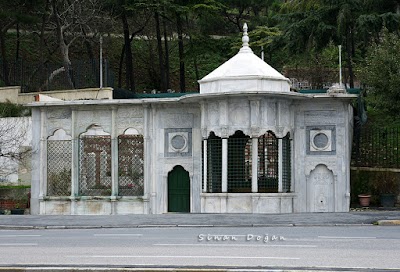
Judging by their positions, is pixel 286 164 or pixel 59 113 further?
pixel 59 113

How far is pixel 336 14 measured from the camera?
40.1 metres

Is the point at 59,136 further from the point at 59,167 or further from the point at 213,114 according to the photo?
the point at 213,114

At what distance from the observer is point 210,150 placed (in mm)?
28391

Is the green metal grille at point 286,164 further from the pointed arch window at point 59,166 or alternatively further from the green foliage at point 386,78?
the pointed arch window at point 59,166

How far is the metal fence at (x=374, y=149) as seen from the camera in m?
30.8

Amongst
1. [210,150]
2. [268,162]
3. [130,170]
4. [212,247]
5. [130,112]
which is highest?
[130,112]

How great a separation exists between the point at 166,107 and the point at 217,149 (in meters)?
2.66

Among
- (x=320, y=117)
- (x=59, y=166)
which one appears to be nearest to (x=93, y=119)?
(x=59, y=166)

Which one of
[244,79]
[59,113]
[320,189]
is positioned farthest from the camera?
[59,113]

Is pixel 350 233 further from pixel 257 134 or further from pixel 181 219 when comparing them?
pixel 257 134

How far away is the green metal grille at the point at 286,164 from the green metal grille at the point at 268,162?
0.99 feet

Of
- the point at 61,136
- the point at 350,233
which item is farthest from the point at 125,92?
the point at 350,233

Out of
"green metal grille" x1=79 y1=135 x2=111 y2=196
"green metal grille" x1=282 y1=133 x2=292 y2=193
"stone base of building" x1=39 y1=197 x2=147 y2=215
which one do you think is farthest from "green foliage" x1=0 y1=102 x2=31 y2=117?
"green metal grille" x1=282 y1=133 x2=292 y2=193

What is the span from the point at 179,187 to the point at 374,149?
320 inches
